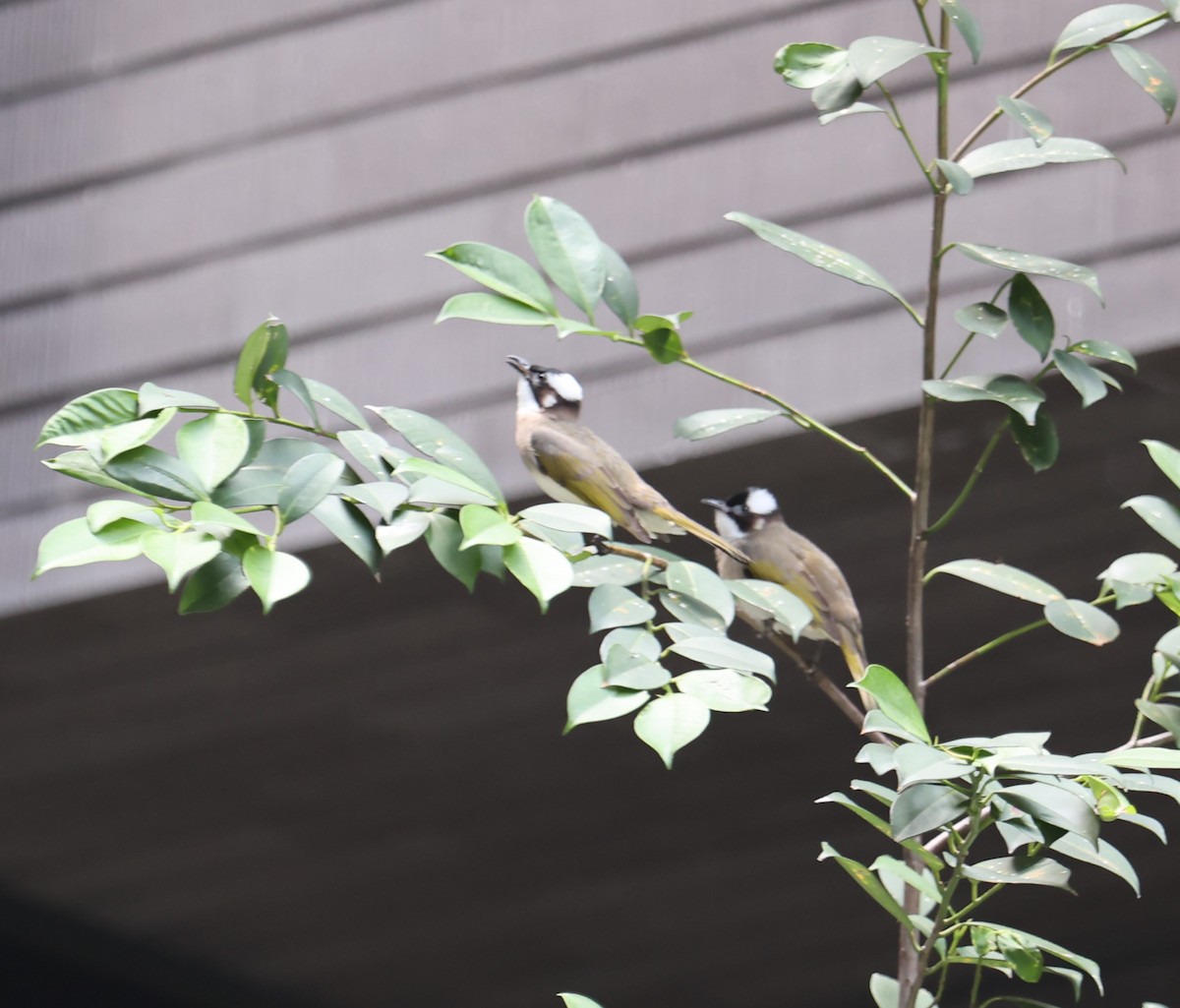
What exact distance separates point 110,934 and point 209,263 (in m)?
2.34

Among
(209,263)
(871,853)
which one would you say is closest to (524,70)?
(209,263)

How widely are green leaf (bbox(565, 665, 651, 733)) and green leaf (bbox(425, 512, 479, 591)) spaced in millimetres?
146

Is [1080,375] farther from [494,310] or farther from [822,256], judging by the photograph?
[494,310]

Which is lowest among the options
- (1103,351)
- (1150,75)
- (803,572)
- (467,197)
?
(803,572)

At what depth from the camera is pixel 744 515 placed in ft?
7.29

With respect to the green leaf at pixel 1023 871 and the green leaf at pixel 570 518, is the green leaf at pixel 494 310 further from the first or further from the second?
the green leaf at pixel 1023 871

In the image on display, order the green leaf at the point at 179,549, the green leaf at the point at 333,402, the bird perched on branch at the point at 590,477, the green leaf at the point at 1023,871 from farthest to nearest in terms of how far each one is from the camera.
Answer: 1. the bird perched on branch at the point at 590,477
2. the green leaf at the point at 333,402
3. the green leaf at the point at 1023,871
4. the green leaf at the point at 179,549

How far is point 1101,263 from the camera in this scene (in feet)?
8.11

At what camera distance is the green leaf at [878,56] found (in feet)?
4.09

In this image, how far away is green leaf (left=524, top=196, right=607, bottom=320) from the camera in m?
1.33

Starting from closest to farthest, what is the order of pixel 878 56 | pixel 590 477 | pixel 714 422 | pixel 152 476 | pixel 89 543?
pixel 89 543 < pixel 152 476 < pixel 878 56 < pixel 714 422 < pixel 590 477

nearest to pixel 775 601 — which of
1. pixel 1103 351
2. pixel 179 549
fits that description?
pixel 1103 351

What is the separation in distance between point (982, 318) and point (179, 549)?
2.53 feet

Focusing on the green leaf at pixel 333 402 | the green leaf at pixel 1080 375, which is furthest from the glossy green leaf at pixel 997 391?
the green leaf at pixel 333 402
